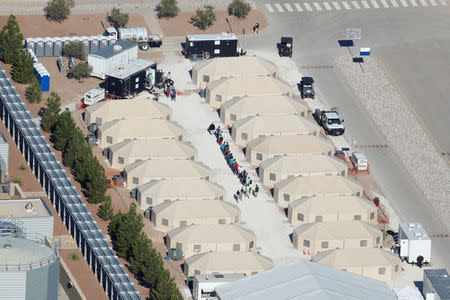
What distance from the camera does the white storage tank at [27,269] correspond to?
188 meters

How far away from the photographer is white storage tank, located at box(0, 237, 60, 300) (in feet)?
616

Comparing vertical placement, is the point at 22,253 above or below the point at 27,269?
above

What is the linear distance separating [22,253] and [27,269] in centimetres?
171

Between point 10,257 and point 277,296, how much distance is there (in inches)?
1088

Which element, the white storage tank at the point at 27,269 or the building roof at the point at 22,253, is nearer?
the white storage tank at the point at 27,269

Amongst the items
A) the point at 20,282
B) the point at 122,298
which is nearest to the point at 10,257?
the point at 20,282

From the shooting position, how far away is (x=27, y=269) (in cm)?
18812

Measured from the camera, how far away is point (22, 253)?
620 ft

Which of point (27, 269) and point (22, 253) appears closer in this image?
point (27, 269)

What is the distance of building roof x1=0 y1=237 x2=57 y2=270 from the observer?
616 ft

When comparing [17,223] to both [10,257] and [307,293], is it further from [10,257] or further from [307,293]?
[307,293]

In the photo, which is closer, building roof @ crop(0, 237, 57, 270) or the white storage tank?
the white storage tank

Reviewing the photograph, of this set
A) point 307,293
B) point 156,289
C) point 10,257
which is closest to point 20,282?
point 10,257

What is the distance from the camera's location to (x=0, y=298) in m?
189
